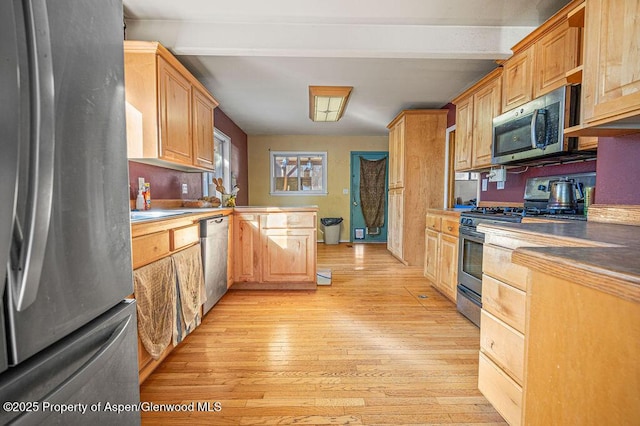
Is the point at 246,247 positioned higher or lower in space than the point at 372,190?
lower

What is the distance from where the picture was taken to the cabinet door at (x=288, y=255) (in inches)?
115

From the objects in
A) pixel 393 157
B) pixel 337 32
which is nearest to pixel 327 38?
pixel 337 32

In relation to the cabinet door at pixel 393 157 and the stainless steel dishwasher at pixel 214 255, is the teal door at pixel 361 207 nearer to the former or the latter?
the cabinet door at pixel 393 157

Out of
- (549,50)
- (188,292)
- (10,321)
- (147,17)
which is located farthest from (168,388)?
(549,50)

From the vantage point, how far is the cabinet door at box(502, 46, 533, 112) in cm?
211

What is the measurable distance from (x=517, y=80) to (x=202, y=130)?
295 cm

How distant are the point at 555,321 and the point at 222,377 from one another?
5.25 ft

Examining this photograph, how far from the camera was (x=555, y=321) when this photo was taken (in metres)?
0.64

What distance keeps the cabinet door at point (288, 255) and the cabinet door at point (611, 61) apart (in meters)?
2.25

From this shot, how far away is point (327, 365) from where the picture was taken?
1.67m

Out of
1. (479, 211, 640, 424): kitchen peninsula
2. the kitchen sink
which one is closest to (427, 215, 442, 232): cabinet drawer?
(479, 211, 640, 424): kitchen peninsula

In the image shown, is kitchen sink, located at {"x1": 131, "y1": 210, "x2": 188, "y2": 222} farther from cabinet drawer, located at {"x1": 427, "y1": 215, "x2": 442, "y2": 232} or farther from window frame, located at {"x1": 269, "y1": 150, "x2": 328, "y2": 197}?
window frame, located at {"x1": 269, "y1": 150, "x2": 328, "y2": 197}

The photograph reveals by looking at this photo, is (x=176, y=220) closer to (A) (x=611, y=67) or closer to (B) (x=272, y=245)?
(B) (x=272, y=245)

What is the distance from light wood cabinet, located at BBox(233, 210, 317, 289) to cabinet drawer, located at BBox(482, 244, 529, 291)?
1.81 m
